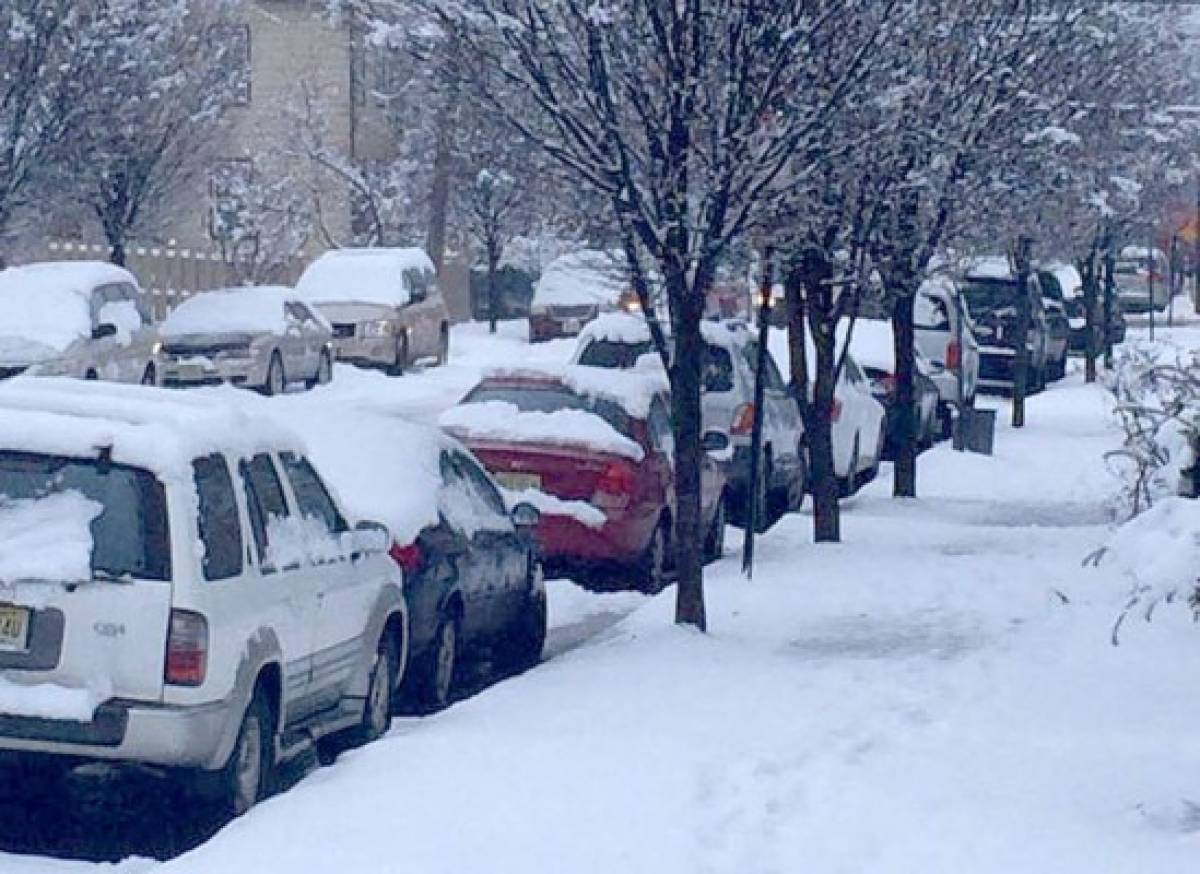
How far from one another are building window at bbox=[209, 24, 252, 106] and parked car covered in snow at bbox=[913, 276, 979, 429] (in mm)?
11710

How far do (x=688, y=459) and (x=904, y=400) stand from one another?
28.9 ft

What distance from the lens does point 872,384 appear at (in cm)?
2708

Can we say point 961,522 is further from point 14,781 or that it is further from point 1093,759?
point 14,781

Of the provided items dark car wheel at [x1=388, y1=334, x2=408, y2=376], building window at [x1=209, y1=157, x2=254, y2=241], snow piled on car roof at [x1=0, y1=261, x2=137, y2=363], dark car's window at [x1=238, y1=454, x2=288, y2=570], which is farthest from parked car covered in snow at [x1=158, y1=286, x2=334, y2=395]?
dark car's window at [x1=238, y1=454, x2=288, y2=570]

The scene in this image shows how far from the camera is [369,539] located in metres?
11.2

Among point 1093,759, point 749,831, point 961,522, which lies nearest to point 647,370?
point 961,522

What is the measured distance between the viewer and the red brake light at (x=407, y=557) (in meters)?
12.5

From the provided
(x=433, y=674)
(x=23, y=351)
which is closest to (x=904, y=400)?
(x=23, y=351)

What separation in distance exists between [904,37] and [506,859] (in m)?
6.90

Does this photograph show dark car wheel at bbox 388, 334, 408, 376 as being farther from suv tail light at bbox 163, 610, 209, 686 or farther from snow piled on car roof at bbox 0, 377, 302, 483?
suv tail light at bbox 163, 610, 209, 686

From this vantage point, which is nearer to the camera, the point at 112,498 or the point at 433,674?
the point at 112,498

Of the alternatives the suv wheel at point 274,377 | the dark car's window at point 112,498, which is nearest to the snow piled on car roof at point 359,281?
the suv wheel at point 274,377

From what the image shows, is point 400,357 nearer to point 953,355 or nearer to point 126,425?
point 953,355

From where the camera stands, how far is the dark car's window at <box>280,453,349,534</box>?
35.7 ft
